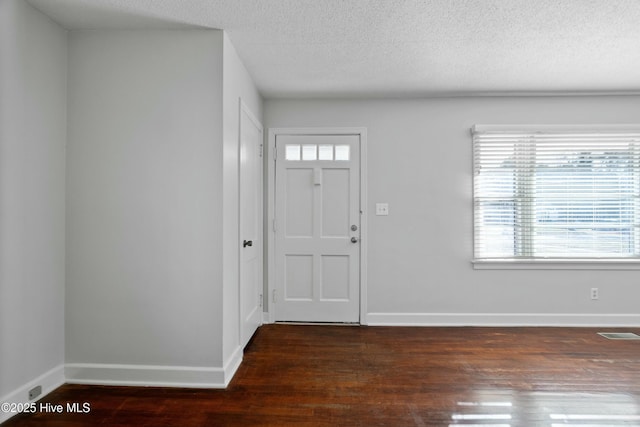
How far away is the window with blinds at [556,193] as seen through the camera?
3783 millimetres

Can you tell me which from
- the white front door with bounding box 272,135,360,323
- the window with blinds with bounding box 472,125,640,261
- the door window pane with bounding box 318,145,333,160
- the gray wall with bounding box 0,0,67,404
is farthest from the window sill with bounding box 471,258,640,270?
the gray wall with bounding box 0,0,67,404

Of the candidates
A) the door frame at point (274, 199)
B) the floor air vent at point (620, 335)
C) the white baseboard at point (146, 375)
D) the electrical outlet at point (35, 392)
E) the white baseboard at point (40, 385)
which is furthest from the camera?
the door frame at point (274, 199)

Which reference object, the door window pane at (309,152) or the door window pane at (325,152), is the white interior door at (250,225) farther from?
the door window pane at (325,152)

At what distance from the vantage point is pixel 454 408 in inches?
86.0

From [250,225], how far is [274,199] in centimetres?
61

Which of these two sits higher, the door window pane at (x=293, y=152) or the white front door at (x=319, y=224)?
the door window pane at (x=293, y=152)

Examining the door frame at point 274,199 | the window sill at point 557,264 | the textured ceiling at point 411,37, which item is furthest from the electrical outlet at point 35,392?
the window sill at point 557,264

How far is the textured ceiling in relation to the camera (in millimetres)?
2240

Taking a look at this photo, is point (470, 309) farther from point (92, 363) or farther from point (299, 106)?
point (92, 363)

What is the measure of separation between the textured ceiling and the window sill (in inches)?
66.0

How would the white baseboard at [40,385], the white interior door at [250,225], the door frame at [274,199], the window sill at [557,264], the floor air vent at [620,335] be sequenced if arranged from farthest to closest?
the door frame at [274,199] → the window sill at [557,264] → the floor air vent at [620,335] → the white interior door at [250,225] → the white baseboard at [40,385]

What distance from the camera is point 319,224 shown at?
12.8ft

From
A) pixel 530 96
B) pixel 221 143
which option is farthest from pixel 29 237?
pixel 530 96

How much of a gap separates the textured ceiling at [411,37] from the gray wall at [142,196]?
0.29m
